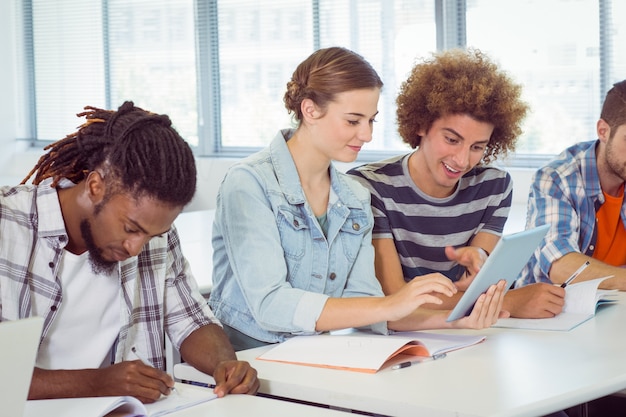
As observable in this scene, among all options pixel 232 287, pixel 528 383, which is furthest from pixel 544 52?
pixel 528 383

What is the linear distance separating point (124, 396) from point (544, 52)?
3.32m

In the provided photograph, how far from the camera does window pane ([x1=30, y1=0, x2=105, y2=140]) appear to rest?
604 cm

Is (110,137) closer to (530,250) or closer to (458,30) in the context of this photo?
(530,250)

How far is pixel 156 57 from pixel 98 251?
14.3ft

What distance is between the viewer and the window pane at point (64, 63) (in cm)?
604

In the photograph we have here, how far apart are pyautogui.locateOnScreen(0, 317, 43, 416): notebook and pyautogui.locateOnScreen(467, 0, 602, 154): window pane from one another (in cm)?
340

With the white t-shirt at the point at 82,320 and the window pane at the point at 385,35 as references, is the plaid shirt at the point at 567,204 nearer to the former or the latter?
the white t-shirt at the point at 82,320

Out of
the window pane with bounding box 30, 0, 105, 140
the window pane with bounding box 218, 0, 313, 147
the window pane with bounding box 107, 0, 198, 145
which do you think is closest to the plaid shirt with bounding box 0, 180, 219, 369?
the window pane with bounding box 218, 0, 313, 147

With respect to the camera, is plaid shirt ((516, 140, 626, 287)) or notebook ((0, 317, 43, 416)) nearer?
notebook ((0, 317, 43, 416))

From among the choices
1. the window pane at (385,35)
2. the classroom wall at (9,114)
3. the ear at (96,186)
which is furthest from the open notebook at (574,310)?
the classroom wall at (9,114)

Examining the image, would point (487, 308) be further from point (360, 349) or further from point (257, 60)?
point (257, 60)

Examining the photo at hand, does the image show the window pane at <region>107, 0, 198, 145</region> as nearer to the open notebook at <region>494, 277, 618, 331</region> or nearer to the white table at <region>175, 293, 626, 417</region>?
the open notebook at <region>494, 277, 618, 331</region>

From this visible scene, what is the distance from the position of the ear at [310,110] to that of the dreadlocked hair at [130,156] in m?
0.54

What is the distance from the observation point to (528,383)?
1563 millimetres
